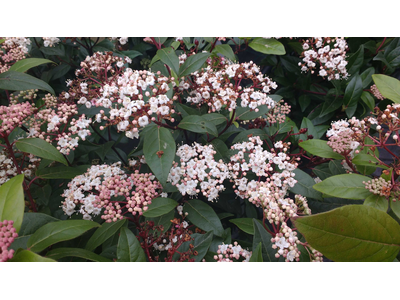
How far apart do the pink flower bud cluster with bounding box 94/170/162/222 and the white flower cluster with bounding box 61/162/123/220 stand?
0.14 ft

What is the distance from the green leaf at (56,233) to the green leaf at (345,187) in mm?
1094

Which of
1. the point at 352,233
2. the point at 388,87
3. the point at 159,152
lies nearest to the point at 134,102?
the point at 159,152

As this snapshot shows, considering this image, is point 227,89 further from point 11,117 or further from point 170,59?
point 11,117

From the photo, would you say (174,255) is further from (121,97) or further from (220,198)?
(121,97)

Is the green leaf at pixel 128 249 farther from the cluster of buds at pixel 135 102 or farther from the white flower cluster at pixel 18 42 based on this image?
the white flower cluster at pixel 18 42

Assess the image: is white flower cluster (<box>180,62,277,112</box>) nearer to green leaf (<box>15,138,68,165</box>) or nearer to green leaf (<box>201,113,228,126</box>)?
green leaf (<box>201,113,228,126</box>)

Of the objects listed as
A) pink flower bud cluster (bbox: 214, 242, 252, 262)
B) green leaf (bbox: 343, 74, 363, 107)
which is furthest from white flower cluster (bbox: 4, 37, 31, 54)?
green leaf (bbox: 343, 74, 363, 107)

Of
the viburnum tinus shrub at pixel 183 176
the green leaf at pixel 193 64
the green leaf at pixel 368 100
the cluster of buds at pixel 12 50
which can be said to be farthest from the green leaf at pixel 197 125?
the green leaf at pixel 368 100

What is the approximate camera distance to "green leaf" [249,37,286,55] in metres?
1.85

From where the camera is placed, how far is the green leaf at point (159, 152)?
1144 millimetres

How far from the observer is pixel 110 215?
1.18 meters

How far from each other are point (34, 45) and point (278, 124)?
2221mm

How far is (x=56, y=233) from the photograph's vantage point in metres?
0.97
